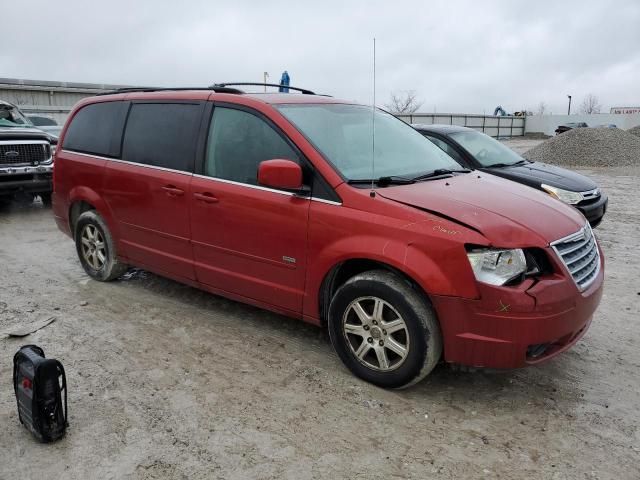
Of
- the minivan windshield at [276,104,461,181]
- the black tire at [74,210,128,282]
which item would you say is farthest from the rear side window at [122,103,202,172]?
the minivan windshield at [276,104,461,181]

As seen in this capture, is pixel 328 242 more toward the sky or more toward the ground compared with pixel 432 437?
more toward the sky

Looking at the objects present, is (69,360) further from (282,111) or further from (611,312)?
(611,312)

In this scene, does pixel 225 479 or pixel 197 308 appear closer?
pixel 225 479

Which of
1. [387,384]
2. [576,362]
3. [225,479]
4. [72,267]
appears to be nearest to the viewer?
[225,479]

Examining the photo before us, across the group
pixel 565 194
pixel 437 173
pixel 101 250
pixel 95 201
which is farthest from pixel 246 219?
pixel 565 194

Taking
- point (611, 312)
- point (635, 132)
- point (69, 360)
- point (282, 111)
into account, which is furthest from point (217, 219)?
point (635, 132)

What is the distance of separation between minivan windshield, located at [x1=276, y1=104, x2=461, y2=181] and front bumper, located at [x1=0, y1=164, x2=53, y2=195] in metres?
6.59

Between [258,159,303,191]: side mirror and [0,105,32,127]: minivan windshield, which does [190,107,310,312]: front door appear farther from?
[0,105,32,127]: minivan windshield

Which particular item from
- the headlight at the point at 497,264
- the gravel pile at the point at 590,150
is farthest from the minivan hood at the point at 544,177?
the gravel pile at the point at 590,150

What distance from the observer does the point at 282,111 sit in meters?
3.93

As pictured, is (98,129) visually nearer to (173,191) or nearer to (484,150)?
(173,191)

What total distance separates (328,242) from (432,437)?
4.31 ft

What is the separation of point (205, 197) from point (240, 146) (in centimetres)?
47

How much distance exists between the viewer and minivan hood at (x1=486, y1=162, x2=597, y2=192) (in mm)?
7176
